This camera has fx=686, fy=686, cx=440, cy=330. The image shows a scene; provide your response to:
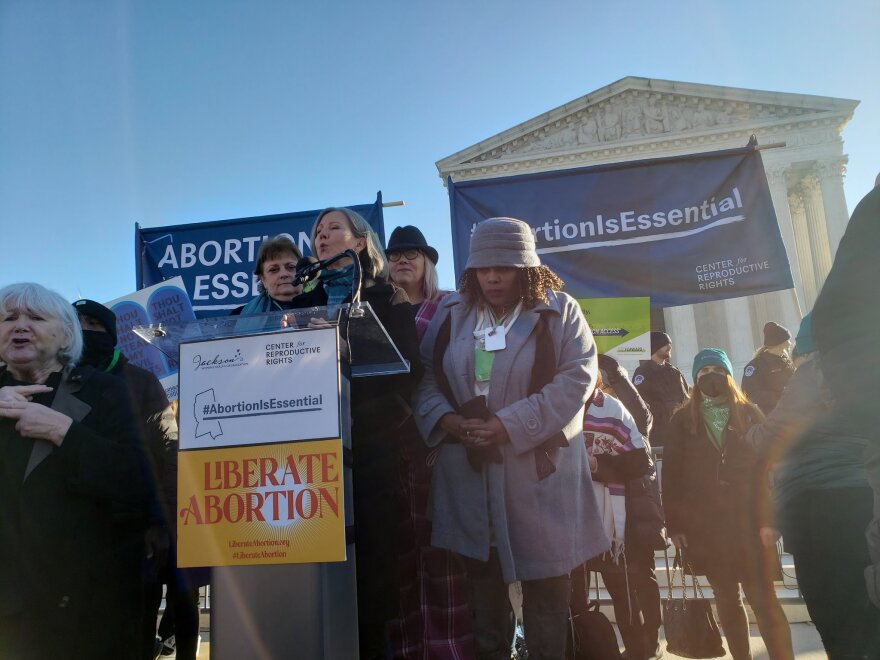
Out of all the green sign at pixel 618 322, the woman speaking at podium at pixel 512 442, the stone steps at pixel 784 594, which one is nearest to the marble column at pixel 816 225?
the stone steps at pixel 784 594

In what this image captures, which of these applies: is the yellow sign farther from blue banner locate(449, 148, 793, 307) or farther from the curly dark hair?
blue banner locate(449, 148, 793, 307)

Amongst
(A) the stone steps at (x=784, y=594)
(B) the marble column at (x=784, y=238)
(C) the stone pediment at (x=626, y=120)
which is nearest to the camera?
(A) the stone steps at (x=784, y=594)

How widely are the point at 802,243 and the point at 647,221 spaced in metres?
29.7

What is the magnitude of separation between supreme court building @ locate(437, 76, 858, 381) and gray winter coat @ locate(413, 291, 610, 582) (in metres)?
28.4

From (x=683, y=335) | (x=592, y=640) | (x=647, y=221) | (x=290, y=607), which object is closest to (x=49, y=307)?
(x=290, y=607)

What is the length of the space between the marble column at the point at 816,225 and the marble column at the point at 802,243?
0.68 ft

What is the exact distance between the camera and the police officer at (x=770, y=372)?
23.2 ft

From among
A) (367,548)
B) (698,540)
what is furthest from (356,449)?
(698,540)

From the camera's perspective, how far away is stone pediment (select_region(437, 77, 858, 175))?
3170 centimetres

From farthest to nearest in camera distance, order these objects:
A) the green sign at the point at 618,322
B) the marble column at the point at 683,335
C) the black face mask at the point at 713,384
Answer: the marble column at the point at 683,335, the green sign at the point at 618,322, the black face mask at the point at 713,384

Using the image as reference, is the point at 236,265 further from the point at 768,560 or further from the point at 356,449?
the point at 768,560

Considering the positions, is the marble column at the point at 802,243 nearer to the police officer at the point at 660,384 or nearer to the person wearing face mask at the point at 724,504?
the police officer at the point at 660,384

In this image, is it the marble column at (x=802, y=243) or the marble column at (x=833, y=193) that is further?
the marble column at (x=802, y=243)

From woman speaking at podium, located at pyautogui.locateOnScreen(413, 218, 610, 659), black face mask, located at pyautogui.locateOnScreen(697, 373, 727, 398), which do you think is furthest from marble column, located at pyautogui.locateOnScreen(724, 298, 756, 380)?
woman speaking at podium, located at pyautogui.locateOnScreen(413, 218, 610, 659)
